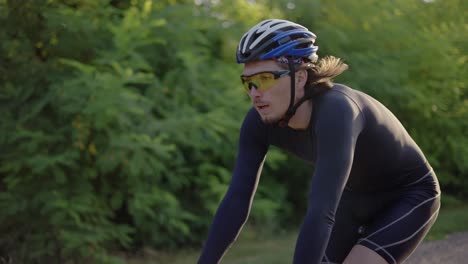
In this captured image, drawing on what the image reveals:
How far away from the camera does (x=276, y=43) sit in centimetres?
337

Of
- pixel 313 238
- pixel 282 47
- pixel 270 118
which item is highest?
pixel 282 47

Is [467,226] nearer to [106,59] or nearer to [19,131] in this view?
[106,59]

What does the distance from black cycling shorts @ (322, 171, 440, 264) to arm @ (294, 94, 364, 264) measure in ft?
1.94

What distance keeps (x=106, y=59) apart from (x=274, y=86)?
5526 mm

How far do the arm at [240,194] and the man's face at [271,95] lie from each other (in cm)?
25

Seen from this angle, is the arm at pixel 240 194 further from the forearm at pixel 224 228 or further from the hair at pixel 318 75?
the hair at pixel 318 75

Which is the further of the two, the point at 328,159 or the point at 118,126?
the point at 118,126

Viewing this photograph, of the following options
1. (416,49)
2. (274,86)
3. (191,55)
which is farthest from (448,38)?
(274,86)

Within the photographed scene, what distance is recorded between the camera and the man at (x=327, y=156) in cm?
311

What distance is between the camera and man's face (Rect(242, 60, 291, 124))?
3.38 meters

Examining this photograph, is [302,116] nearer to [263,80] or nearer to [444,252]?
[263,80]

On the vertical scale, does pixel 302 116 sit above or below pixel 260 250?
above


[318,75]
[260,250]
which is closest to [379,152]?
[318,75]

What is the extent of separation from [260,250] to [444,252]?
2.50 metres
